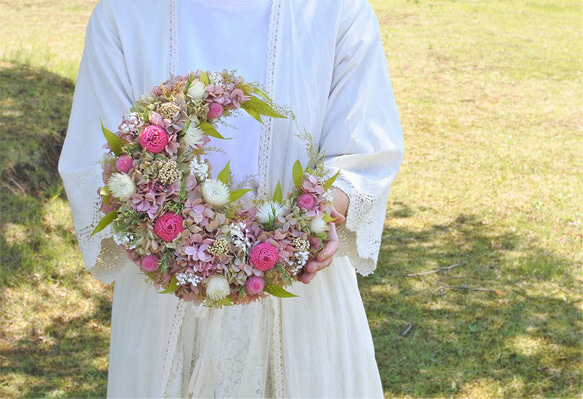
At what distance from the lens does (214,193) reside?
194 centimetres

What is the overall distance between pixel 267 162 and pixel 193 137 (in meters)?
0.36

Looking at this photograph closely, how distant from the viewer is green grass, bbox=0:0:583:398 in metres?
4.46

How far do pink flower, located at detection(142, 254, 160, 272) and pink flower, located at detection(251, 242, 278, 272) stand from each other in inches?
9.5

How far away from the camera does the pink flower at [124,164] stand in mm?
1900

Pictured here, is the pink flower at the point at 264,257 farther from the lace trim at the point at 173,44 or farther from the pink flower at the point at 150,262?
the lace trim at the point at 173,44

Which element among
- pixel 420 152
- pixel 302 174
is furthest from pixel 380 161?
pixel 420 152

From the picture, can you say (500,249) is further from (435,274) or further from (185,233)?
(185,233)

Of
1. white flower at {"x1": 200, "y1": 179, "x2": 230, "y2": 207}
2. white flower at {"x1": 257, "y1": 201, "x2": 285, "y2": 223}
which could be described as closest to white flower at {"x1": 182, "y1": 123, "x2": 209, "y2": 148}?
white flower at {"x1": 200, "y1": 179, "x2": 230, "y2": 207}

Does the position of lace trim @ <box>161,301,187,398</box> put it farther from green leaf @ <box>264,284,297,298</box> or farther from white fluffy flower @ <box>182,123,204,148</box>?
white fluffy flower @ <box>182,123,204,148</box>

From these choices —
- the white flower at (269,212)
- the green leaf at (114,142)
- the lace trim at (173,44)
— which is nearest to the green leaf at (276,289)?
the white flower at (269,212)

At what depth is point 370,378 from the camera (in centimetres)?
251

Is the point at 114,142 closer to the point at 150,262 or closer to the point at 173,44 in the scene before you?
the point at 150,262

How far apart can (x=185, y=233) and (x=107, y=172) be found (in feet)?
0.87

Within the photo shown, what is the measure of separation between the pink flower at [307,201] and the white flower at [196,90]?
37 cm
